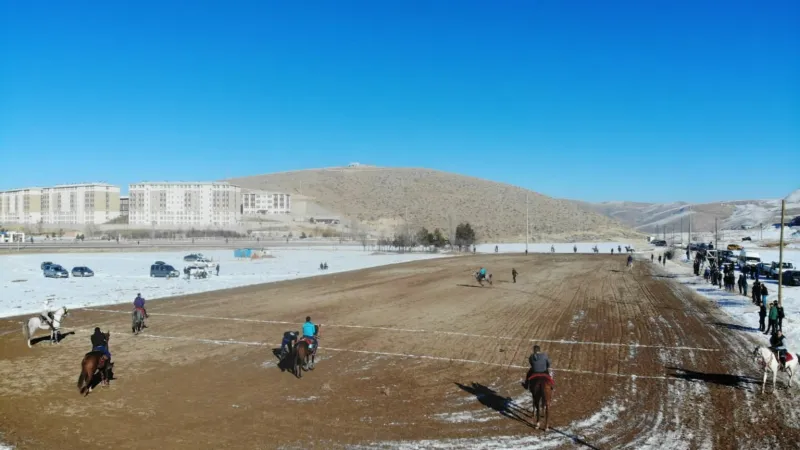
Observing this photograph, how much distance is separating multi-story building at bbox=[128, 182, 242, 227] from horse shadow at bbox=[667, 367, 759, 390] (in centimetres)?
17863

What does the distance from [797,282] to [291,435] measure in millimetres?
41812

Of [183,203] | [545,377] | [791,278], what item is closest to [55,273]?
[545,377]

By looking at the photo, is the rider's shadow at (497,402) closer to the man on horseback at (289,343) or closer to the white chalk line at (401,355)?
the white chalk line at (401,355)

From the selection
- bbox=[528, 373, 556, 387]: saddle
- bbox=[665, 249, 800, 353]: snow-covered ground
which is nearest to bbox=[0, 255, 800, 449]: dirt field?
bbox=[528, 373, 556, 387]: saddle

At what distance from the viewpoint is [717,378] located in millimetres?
15602

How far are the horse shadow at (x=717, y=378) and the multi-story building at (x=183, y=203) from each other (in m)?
179

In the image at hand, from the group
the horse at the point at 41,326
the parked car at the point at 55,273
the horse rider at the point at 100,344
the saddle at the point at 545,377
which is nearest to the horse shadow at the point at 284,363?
the horse rider at the point at 100,344

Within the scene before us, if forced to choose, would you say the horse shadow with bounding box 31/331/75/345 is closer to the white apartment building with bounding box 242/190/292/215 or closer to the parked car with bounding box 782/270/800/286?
the parked car with bounding box 782/270/800/286

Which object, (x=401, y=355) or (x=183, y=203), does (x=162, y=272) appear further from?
(x=183, y=203)

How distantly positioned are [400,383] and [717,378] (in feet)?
28.2

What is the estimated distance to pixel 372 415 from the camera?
495 inches

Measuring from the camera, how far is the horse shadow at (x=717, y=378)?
15.0 metres

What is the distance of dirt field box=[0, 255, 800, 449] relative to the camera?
11.4m

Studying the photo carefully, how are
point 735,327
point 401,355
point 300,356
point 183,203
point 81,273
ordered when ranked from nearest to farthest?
1. point 300,356
2. point 401,355
3. point 735,327
4. point 81,273
5. point 183,203
